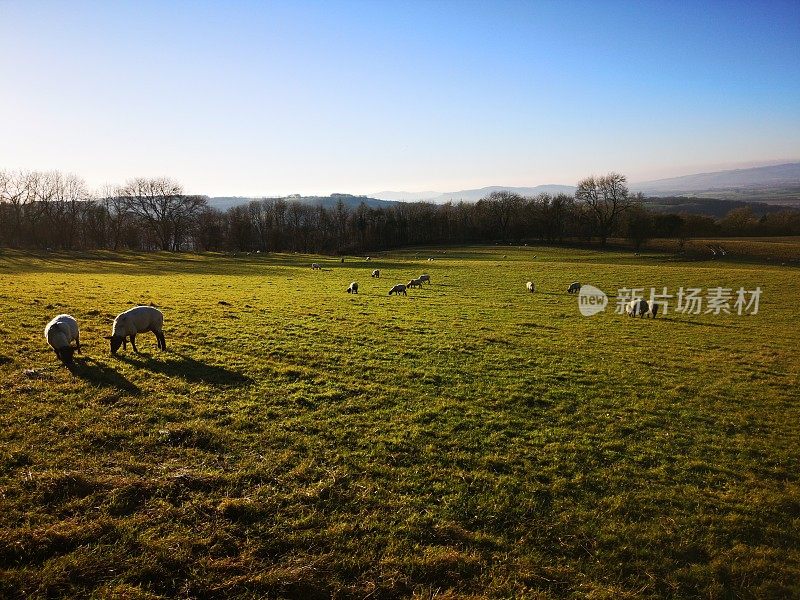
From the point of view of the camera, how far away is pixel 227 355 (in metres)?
14.5

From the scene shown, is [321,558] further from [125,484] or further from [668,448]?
[668,448]

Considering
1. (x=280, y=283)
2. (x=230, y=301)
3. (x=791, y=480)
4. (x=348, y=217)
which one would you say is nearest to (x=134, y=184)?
(x=348, y=217)

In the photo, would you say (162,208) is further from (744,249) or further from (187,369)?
(744,249)

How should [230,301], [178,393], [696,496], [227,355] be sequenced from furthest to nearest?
[230,301]
[227,355]
[178,393]
[696,496]

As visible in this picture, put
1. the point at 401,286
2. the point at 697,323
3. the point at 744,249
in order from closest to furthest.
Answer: the point at 697,323 → the point at 401,286 → the point at 744,249

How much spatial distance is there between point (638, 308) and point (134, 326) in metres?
27.2

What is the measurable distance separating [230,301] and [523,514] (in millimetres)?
23660

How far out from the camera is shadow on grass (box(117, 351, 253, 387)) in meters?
12.0

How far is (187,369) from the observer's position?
503 inches

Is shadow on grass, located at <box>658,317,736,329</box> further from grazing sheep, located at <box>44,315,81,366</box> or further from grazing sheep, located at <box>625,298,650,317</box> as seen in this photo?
grazing sheep, located at <box>44,315,81,366</box>

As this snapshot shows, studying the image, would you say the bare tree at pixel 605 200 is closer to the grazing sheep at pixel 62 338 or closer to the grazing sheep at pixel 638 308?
the grazing sheep at pixel 638 308

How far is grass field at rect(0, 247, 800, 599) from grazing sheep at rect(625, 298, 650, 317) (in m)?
8.11

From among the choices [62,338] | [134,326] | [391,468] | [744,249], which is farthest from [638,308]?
[744,249]

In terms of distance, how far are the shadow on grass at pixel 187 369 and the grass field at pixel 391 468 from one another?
103 mm
